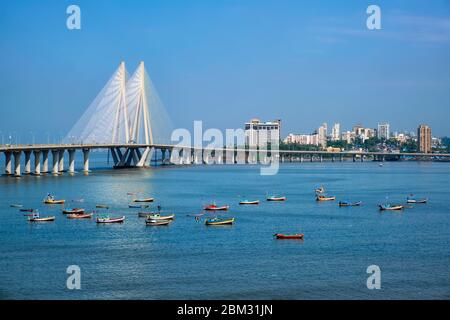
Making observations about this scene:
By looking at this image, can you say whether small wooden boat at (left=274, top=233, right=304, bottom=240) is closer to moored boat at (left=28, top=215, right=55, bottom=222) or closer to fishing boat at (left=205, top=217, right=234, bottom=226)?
fishing boat at (left=205, top=217, right=234, bottom=226)

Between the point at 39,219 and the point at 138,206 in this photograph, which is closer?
the point at 39,219

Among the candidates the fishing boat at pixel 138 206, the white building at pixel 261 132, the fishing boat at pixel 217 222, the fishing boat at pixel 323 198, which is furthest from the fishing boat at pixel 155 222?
the white building at pixel 261 132

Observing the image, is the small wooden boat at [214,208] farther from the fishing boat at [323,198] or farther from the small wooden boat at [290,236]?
the small wooden boat at [290,236]

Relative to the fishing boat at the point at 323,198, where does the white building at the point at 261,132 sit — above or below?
above

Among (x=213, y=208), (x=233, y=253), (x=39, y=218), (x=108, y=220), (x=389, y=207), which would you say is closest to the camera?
(x=233, y=253)

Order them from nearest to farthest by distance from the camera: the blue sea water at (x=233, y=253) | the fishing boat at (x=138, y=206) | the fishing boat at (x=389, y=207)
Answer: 1. the blue sea water at (x=233, y=253)
2. the fishing boat at (x=138, y=206)
3. the fishing boat at (x=389, y=207)

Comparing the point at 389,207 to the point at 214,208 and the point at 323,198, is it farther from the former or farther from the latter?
the point at 214,208

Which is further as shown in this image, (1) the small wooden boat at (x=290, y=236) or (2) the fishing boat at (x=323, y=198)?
(2) the fishing boat at (x=323, y=198)

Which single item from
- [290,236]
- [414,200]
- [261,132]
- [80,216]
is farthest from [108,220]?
[261,132]
